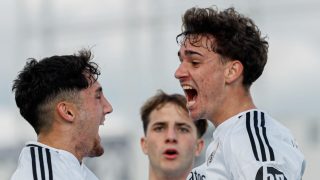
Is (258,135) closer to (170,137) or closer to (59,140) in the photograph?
(59,140)

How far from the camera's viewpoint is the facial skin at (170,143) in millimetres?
8500

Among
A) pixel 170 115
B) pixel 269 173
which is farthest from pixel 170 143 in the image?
pixel 269 173

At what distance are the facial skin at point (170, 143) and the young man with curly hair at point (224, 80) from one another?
6.02 ft

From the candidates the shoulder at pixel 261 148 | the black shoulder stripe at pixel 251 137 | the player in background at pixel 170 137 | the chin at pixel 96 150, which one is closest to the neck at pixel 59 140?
the chin at pixel 96 150

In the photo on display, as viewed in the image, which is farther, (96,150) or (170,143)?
(170,143)

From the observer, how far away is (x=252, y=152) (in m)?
5.90

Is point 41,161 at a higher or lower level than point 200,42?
lower

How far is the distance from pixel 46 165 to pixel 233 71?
4.17ft

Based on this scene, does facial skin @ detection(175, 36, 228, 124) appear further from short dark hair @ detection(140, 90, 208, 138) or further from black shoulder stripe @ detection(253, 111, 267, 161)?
short dark hair @ detection(140, 90, 208, 138)

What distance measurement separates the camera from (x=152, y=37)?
17.2 metres

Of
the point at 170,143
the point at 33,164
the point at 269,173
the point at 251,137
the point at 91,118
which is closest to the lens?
the point at 269,173

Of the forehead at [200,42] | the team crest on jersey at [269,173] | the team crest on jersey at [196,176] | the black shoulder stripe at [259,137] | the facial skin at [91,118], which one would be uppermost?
the forehead at [200,42]

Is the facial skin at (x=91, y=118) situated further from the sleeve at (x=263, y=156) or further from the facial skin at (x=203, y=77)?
the sleeve at (x=263, y=156)

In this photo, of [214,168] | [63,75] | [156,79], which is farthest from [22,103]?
[156,79]
